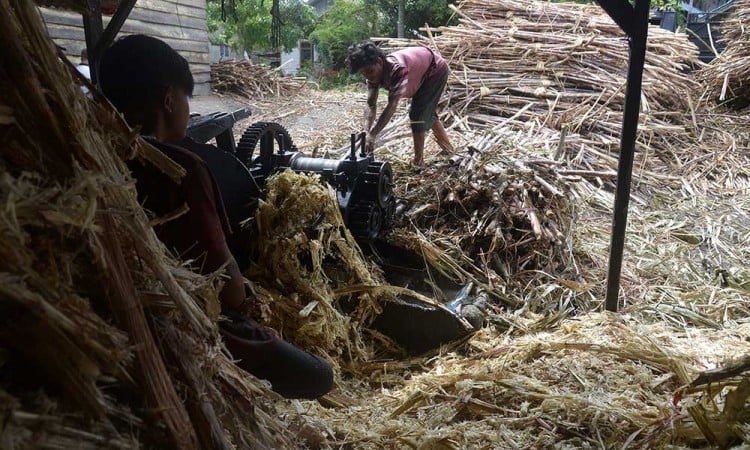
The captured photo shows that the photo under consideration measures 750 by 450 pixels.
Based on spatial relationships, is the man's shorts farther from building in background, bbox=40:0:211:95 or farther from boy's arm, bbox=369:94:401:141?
building in background, bbox=40:0:211:95

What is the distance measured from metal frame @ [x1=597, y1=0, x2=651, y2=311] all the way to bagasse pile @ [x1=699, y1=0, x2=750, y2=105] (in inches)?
315

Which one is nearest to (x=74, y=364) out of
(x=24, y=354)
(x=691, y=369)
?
(x=24, y=354)

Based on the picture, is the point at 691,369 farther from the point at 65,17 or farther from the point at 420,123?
the point at 65,17

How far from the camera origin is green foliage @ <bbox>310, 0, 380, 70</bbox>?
893 inches

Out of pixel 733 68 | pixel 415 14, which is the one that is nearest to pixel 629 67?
pixel 733 68

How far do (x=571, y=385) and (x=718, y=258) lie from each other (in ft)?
10.8

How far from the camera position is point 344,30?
22.9 metres

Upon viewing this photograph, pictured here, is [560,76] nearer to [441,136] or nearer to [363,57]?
[441,136]

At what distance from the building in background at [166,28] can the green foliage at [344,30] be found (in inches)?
412

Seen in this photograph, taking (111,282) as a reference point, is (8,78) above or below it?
above

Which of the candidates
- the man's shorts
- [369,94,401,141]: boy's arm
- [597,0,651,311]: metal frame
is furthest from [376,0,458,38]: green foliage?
[597,0,651,311]: metal frame

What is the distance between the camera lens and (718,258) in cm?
531

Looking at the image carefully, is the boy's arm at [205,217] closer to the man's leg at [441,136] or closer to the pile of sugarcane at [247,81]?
the man's leg at [441,136]

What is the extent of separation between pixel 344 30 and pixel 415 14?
11.1 ft
